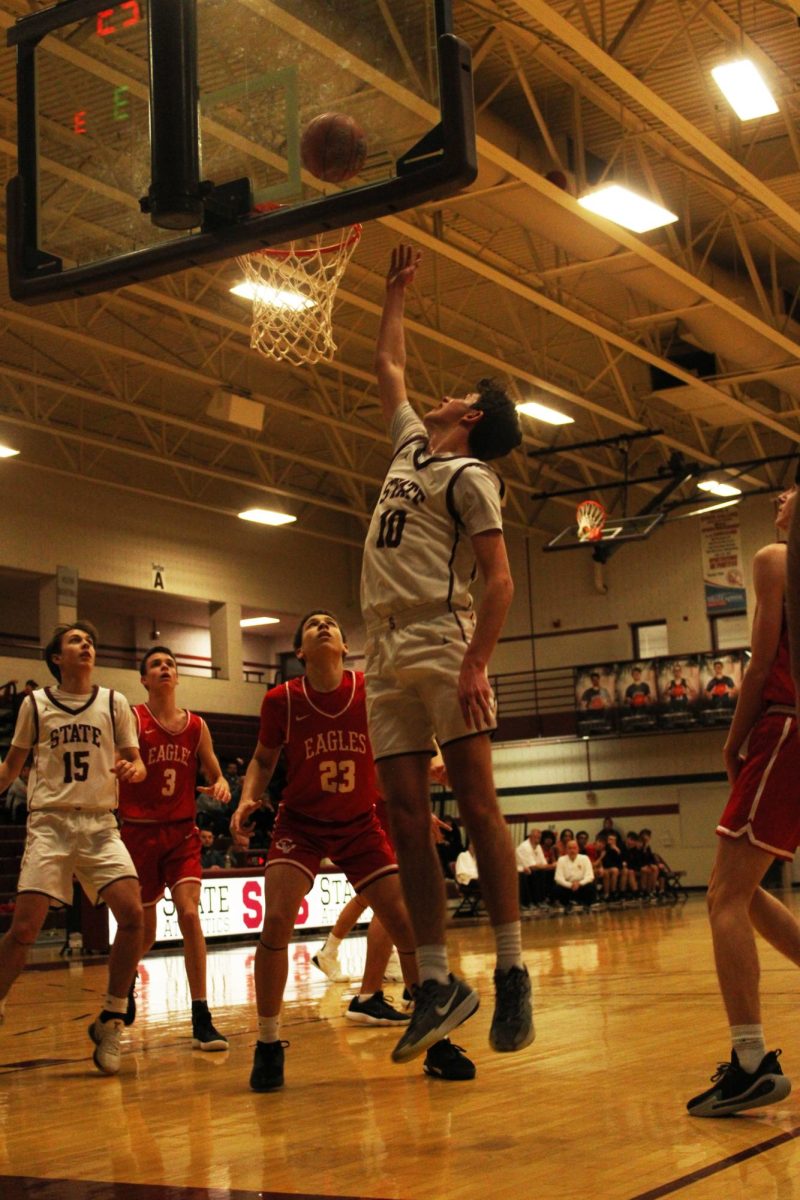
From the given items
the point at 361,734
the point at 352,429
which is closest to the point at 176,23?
the point at 361,734

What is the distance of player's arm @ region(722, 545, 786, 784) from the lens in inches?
168

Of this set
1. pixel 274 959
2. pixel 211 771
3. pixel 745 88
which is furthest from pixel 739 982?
pixel 745 88

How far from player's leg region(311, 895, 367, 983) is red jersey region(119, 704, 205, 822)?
2.50 meters

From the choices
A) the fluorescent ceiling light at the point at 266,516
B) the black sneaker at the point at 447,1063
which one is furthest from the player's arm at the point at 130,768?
the fluorescent ceiling light at the point at 266,516

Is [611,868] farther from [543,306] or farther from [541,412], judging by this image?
[543,306]

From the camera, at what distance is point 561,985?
28.6ft

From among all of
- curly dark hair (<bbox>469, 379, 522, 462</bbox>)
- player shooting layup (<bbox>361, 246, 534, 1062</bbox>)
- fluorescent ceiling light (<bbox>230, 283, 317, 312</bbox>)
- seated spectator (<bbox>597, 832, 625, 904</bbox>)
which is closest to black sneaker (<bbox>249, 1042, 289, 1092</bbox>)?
player shooting layup (<bbox>361, 246, 534, 1062</bbox>)

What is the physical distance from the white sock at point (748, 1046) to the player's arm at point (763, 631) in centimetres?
73

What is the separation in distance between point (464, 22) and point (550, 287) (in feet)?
17.2

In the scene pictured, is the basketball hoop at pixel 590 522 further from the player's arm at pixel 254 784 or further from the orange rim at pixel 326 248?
the player's arm at pixel 254 784

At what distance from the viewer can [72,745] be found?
628 cm

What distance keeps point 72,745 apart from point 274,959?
1.51 m

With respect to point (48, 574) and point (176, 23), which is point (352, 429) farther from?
point (176, 23)

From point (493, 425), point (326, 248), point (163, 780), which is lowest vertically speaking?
point (163, 780)
